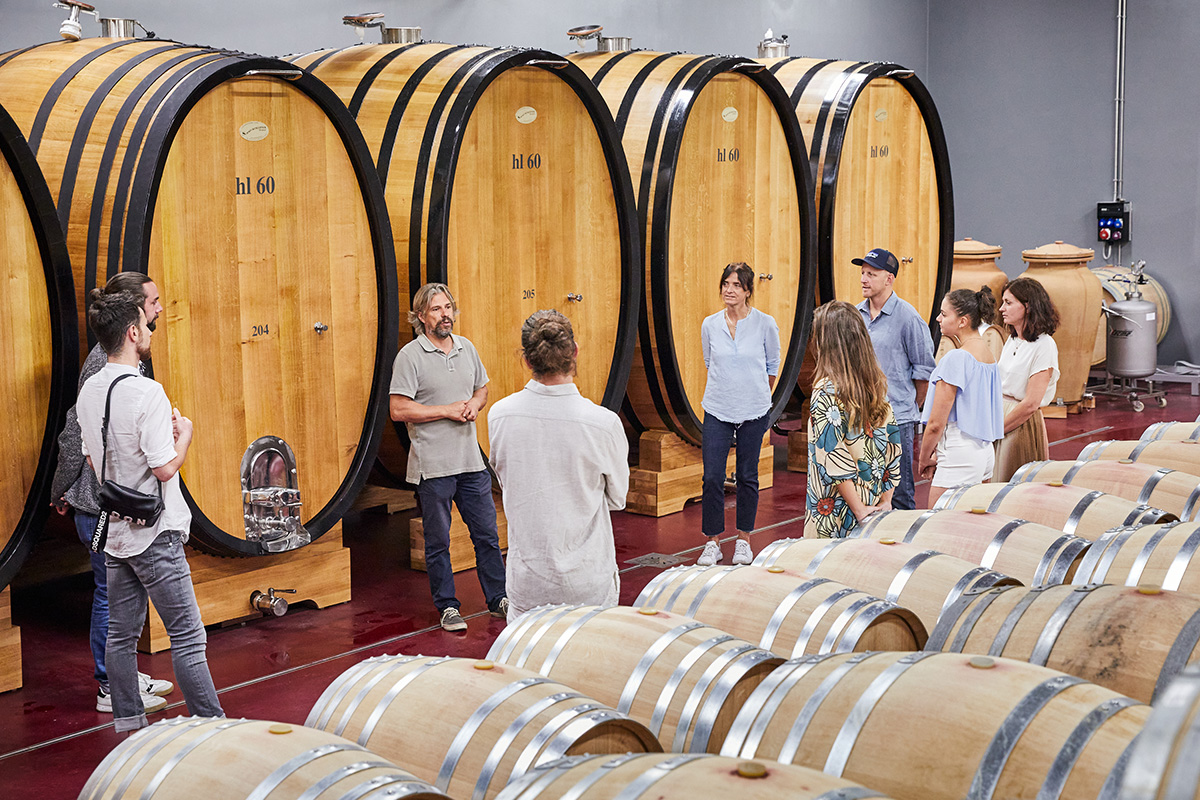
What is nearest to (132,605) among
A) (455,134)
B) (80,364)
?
(80,364)

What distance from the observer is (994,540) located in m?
3.39

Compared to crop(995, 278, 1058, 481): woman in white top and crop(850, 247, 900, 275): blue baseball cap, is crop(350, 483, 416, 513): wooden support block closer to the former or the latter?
crop(850, 247, 900, 275): blue baseball cap

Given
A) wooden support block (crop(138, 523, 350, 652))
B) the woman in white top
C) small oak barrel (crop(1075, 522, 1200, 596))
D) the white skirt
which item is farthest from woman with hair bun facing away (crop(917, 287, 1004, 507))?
wooden support block (crop(138, 523, 350, 652))

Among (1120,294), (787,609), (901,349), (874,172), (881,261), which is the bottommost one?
(787,609)

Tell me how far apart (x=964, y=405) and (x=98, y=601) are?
3.22m

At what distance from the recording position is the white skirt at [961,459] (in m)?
4.84

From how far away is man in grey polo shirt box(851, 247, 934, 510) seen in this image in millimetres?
6047

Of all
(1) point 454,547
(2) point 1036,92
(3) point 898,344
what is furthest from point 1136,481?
(2) point 1036,92

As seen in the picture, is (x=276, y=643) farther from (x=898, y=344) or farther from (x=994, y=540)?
(x=898, y=344)

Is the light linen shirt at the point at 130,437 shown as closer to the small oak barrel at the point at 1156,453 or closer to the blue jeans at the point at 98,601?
the blue jeans at the point at 98,601

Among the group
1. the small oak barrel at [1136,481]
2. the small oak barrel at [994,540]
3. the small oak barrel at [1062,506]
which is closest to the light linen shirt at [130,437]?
the small oak barrel at [994,540]

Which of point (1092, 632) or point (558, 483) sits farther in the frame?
point (558, 483)

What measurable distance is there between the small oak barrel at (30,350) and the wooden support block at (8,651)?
0.15 metres

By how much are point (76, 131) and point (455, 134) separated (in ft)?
5.01
